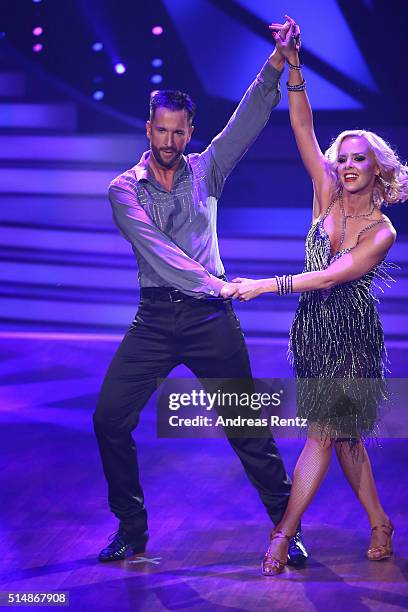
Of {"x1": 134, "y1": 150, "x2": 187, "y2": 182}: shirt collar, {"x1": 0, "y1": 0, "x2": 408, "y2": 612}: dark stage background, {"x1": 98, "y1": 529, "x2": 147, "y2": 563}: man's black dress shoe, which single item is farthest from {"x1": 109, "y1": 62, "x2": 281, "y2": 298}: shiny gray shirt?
{"x1": 0, "y1": 0, "x2": 408, "y2": 612}: dark stage background

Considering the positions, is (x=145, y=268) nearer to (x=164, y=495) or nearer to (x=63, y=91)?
(x=164, y=495)

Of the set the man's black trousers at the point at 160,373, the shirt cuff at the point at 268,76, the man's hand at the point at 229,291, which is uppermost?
the shirt cuff at the point at 268,76

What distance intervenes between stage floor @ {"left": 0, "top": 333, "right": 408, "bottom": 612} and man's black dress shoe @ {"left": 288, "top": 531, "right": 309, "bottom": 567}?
0.03 metres

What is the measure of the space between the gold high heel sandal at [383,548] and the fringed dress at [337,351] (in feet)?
1.04

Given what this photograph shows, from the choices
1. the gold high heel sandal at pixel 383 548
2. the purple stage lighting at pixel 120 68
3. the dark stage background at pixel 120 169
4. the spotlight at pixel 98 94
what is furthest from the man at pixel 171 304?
the spotlight at pixel 98 94

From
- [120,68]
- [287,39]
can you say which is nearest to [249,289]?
[287,39]

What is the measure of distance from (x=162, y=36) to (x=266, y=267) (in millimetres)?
1773

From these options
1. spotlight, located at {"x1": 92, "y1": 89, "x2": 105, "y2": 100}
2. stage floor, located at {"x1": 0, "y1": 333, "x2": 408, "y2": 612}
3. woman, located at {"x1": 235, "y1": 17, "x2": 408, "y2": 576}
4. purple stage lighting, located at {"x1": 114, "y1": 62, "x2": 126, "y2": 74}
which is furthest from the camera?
spotlight, located at {"x1": 92, "y1": 89, "x2": 105, "y2": 100}

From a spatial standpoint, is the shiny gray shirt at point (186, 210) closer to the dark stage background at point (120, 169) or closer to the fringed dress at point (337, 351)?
the fringed dress at point (337, 351)

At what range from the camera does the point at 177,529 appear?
12.8 feet

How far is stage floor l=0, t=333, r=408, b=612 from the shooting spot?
10.8ft

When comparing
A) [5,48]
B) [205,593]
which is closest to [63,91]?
[5,48]

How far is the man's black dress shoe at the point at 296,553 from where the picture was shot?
354cm

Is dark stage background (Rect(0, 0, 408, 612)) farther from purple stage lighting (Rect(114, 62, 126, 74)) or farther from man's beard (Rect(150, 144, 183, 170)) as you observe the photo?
man's beard (Rect(150, 144, 183, 170))
